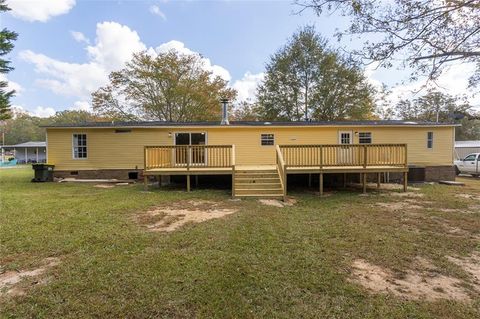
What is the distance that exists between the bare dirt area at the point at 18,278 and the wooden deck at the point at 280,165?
5695 mm

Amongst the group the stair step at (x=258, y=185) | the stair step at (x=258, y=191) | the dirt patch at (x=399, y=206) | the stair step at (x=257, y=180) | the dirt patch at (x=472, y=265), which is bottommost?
the dirt patch at (x=472, y=265)

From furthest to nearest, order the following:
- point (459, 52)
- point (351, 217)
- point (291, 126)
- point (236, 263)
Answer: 1. point (291, 126)
2. point (351, 217)
3. point (459, 52)
4. point (236, 263)

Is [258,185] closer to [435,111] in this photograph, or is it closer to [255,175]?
[255,175]

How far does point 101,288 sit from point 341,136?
1206 cm

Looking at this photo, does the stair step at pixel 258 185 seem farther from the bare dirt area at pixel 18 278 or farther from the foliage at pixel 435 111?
the foliage at pixel 435 111

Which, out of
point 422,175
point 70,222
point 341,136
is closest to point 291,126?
point 341,136

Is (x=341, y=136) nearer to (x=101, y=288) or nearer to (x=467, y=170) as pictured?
(x=467, y=170)

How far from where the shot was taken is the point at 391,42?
19.0 feet

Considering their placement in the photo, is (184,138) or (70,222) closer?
(70,222)

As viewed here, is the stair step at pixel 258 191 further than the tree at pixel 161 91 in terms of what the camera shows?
No

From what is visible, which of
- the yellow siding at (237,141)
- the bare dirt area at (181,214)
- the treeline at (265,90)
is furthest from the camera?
the treeline at (265,90)

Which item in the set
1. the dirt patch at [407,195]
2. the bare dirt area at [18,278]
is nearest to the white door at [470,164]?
the dirt patch at [407,195]

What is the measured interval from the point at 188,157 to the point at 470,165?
54.0ft

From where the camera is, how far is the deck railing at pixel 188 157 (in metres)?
10.00
